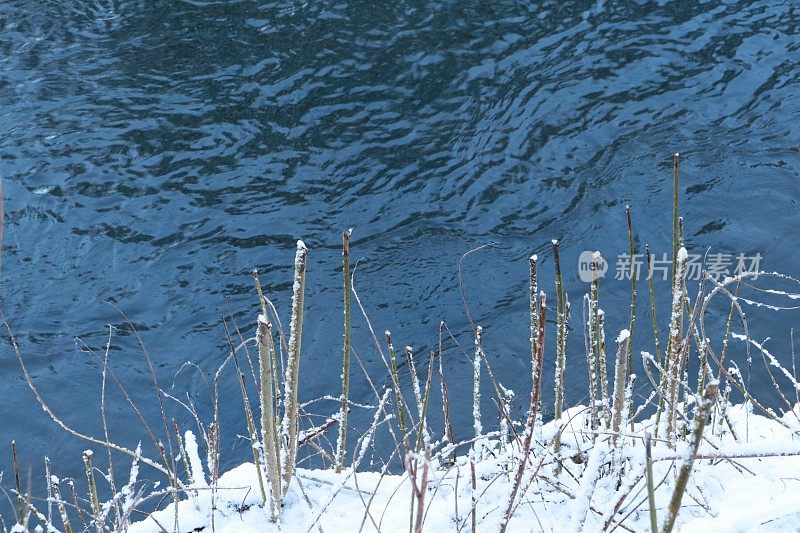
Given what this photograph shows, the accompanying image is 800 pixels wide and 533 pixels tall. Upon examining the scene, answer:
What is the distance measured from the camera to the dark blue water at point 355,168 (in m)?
5.11

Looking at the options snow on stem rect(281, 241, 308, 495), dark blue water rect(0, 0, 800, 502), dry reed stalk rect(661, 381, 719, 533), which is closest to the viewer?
dry reed stalk rect(661, 381, 719, 533)

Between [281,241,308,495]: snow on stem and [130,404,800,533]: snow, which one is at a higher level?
[281,241,308,495]: snow on stem

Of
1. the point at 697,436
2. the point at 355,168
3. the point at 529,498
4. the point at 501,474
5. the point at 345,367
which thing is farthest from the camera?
the point at 355,168

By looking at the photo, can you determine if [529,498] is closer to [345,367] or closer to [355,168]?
[345,367]

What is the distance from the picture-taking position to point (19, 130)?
272 inches

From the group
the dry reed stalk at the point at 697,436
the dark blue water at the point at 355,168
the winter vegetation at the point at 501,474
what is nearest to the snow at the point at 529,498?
the winter vegetation at the point at 501,474

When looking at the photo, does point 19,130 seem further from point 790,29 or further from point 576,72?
point 790,29

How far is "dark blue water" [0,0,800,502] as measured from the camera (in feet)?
16.8

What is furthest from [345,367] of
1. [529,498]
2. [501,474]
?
[529,498]

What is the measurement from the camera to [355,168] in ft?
21.0


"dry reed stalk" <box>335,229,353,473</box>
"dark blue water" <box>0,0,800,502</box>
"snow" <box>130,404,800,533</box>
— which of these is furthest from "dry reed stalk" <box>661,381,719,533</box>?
"dark blue water" <box>0,0,800,502</box>

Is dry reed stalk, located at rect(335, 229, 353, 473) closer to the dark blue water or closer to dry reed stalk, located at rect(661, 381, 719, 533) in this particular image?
dry reed stalk, located at rect(661, 381, 719, 533)

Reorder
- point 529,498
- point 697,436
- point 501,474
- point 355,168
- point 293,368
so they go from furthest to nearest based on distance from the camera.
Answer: point 355,168 → point 529,498 → point 293,368 → point 501,474 → point 697,436

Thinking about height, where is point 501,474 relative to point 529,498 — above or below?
above
